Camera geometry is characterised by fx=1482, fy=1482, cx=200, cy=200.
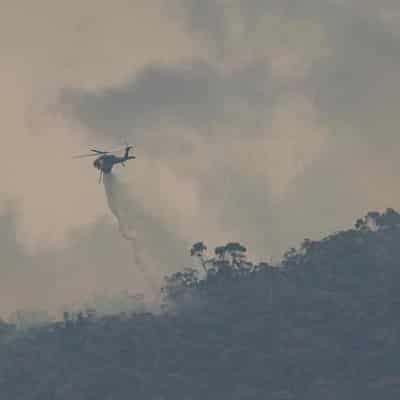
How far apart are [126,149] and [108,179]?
584cm

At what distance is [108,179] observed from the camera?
194250mm

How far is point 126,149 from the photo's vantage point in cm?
19062
